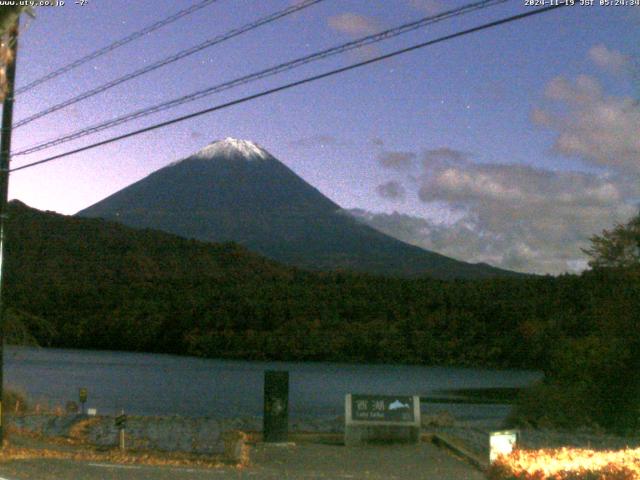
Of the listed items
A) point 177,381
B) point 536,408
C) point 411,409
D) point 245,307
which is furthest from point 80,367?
point 411,409

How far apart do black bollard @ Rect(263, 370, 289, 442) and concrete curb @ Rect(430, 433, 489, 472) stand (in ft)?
11.0

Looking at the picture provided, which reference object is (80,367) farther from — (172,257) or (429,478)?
(429,478)

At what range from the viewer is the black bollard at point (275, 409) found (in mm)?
18859

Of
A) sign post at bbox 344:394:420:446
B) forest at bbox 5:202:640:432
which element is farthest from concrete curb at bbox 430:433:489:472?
forest at bbox 5:202:640:432

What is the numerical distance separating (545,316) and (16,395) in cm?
3092

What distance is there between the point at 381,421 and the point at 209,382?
4073 centimetres

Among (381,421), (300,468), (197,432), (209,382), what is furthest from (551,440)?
(209,382)

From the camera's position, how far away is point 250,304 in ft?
264

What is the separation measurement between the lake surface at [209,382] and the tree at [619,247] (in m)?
12.3

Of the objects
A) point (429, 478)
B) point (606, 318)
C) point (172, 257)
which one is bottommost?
point (429, 478)

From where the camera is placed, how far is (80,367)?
222 ft

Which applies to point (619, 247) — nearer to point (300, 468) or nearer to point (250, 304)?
point (300, 468)

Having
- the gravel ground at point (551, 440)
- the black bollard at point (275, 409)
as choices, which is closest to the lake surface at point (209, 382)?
the gravel ground at point (551, 440)

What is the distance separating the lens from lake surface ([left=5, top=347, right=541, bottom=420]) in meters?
43.5
